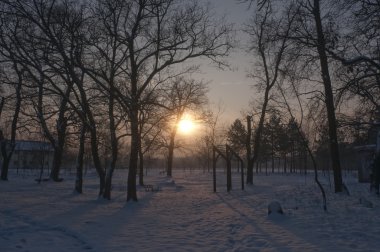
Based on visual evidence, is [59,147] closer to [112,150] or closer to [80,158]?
[80,158]

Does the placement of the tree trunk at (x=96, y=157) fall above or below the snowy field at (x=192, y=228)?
above

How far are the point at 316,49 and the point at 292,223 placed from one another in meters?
8.06

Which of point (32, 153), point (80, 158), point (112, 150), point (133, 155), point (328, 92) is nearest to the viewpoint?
point (328, 92)

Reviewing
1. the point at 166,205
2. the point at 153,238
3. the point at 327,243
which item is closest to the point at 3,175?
the point at 166,205

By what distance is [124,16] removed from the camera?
17.7m

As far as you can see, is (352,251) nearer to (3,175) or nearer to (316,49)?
(316,49)

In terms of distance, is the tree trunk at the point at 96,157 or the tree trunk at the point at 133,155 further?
the tree trunk at the point at 96,157

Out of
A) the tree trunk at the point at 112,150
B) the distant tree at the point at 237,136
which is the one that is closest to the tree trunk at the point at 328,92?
the tree trunk at the point at 112,150

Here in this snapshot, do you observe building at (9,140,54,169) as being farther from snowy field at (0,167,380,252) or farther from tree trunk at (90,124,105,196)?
snowy field at (0,167,380,252)

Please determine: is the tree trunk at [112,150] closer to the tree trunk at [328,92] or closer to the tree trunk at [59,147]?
the tree trunk at [59,147]

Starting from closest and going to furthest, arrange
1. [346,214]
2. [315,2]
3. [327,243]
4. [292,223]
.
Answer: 1. [327,243]
2. [292,223]
3. [346,214]
4. [315,2]

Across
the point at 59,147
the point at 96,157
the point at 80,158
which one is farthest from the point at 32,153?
the point at 96,157

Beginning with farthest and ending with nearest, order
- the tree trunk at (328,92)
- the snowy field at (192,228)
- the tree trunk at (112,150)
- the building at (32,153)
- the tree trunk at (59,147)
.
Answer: the building at (32,153) < the tree trunk at (59,147) < the tree trunk at (112,150) < the tree trunk at (328,92) < the snowy field at (192,228)

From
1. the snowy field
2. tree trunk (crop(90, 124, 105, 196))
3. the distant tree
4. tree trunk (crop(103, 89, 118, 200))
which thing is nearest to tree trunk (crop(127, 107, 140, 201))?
tree trunk (crop(103, 89, 118, 200))
